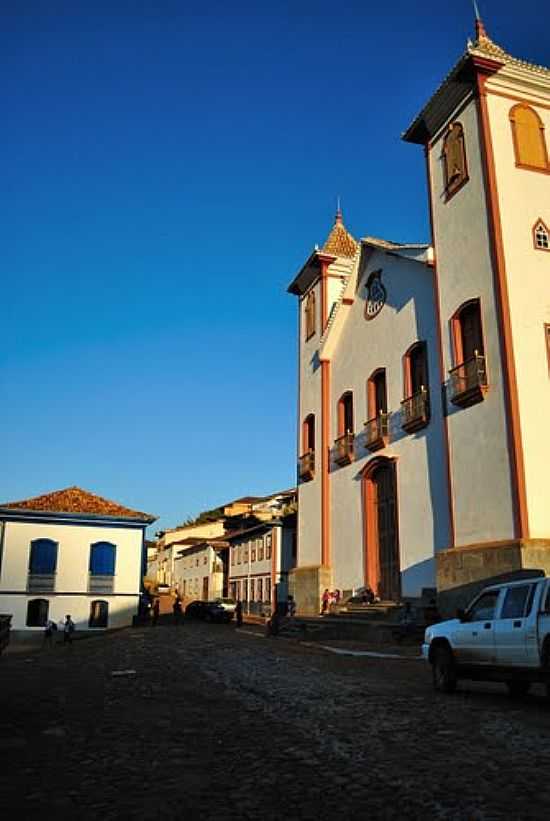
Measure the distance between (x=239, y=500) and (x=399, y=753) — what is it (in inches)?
2761

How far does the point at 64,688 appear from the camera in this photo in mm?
11484

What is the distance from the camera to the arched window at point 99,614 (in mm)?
34656

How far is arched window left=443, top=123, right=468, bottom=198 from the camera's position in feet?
69.0

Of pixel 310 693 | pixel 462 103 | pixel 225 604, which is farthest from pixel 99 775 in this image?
pixel 225 604

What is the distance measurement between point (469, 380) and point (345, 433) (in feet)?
33.8

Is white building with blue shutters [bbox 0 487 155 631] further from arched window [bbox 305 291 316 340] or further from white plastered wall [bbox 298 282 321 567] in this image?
arched window [bbox 305 291 316 340]

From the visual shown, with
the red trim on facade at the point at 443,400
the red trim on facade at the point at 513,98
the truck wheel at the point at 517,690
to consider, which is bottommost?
the truck wheel at the point at 517,690

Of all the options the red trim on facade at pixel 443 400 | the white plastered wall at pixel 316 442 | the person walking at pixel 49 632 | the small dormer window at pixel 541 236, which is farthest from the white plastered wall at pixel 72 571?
the small dormer window at pixel 541 236

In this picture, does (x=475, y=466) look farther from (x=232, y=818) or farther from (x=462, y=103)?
(x=232, y=818)

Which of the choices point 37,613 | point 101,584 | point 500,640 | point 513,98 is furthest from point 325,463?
point 500,640

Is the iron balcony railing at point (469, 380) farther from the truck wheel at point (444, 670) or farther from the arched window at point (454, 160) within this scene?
the truck wheel at point (444, 670)

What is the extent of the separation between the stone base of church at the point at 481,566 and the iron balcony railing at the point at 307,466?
1208 centimetres

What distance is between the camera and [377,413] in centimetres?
2662

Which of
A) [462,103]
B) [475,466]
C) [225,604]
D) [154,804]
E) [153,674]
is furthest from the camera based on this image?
[225,604]
